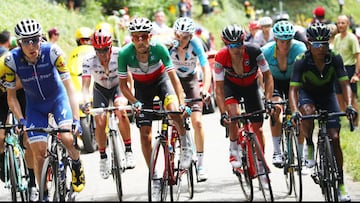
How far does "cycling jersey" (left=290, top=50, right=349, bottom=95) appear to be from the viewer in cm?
993

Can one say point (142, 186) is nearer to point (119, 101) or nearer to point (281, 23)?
point (119, 101)

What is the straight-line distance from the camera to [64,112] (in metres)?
9.77

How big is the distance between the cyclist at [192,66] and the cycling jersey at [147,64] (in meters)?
0.89

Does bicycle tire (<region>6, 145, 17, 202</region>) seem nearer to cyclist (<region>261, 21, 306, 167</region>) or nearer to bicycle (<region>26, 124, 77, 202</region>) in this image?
bicycle (<region>26, 124, 77, 202</region>)

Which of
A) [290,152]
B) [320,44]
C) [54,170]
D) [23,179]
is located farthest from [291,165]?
[23,179]

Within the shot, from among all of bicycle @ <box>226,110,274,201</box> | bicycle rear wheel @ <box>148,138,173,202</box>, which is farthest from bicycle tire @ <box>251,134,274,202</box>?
bicycle rear wheel @ <box>148,138,173,202</box>

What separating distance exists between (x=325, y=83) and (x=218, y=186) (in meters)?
2.21

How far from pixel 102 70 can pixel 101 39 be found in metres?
0.78

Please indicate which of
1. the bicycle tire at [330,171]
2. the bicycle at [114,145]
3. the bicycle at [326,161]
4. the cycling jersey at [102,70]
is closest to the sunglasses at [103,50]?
the cycling jersey at [102,70]

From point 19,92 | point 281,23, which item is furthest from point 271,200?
point 19,92

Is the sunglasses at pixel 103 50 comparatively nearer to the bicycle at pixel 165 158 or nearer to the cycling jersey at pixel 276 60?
the bicycle at pixel 165 158

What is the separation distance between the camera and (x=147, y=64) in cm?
1081

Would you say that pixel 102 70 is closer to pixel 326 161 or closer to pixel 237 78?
pixel 237 78

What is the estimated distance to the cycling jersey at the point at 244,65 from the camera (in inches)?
425
